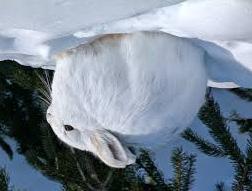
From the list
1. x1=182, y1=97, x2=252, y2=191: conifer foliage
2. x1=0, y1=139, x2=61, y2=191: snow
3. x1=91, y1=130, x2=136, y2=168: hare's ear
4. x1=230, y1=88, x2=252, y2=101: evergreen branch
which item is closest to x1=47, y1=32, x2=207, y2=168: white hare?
x1=91, y1=130, x2=136, y2=168: hare's ear

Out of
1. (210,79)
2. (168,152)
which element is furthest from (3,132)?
(210,79)

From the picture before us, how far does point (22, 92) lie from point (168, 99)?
→ 1.15 meters

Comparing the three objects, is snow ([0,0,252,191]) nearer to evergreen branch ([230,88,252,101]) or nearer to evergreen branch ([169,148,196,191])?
evergreen branch ([169,148,196,191])

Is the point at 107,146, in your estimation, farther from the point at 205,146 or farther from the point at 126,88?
the point at 205,146

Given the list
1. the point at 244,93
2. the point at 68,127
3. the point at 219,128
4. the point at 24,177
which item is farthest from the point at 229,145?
the point at 24,177

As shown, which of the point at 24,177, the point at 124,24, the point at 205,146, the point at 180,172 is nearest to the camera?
the point at 124,24

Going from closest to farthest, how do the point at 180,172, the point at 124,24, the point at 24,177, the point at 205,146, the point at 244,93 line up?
1. the point at 124,24
2. the point at 180,172
3. the point at 205,146
4. the point at 244,93
5. the point at 24,177

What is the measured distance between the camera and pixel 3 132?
172 cm

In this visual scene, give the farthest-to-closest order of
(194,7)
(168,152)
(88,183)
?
(168,152)
(88,183)
(194,7)

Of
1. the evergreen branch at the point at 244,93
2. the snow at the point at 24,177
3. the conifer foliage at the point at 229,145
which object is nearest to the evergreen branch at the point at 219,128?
the conifer foliage at the point at 229,145

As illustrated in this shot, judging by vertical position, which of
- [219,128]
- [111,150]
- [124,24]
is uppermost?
[124,24]

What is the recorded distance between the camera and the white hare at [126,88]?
22.6 inches

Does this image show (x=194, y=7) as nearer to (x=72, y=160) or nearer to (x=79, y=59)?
(x=79, y=59)

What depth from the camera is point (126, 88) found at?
573 millimetres
